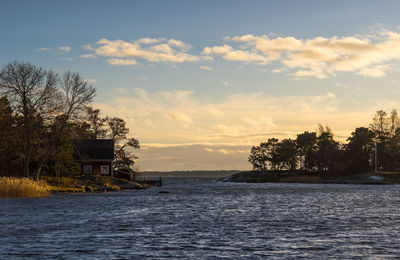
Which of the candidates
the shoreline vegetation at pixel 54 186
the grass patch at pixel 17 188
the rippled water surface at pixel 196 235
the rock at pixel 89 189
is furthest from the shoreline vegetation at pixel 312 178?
the rippled water surface at pixel 196 235

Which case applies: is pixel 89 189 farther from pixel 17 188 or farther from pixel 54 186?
pixel 17 188

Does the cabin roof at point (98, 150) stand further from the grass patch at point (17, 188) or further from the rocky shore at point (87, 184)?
the grass patch at point (17, 188)

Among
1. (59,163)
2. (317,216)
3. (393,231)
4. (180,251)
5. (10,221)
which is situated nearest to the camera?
(180,251)

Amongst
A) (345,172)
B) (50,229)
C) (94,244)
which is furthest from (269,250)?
(345,172)

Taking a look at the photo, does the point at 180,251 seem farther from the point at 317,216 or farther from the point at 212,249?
the point at 317,216

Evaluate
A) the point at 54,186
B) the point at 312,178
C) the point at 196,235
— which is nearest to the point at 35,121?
the point at 54,186

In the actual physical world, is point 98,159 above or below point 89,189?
above

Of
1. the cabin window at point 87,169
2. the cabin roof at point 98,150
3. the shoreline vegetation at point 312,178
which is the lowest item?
the shoreline vegetation at point 312,178

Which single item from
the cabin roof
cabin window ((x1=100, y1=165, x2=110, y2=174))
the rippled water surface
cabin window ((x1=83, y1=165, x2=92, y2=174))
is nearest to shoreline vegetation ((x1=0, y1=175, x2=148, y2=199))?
cabin window ((x1=100, y1=165, x2=110, y2=174))

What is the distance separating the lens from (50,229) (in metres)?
23.4

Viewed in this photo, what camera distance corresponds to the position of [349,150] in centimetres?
14250

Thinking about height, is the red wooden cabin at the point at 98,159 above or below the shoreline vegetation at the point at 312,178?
above

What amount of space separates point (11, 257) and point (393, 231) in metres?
17.2

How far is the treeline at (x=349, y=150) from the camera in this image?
13612 centimetres
